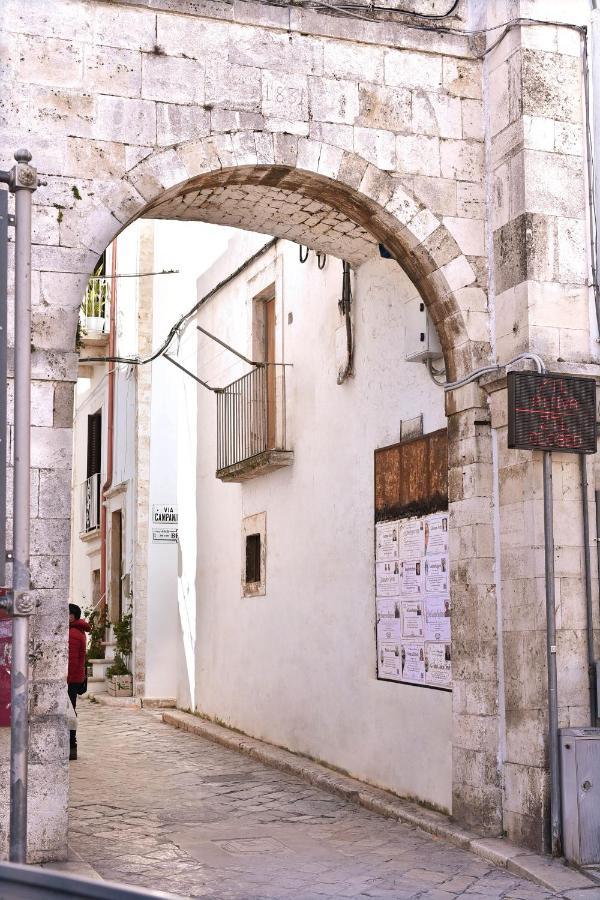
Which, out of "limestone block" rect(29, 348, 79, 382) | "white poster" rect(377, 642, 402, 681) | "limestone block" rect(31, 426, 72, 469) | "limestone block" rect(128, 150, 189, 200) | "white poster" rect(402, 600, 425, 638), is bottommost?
"white poster" rect(377, 642, 402, 681)

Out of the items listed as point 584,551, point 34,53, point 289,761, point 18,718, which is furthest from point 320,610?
point 18,718

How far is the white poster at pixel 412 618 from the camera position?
830cm

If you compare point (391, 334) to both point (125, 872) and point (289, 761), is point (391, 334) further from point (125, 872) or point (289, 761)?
point (125, 872)

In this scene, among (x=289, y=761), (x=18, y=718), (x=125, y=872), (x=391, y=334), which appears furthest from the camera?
(x=289, y=761)

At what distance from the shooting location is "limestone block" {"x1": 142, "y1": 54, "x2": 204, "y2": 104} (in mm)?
6898

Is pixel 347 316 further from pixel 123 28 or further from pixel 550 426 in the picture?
pixel 123 28

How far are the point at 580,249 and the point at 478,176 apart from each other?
0.85 meters

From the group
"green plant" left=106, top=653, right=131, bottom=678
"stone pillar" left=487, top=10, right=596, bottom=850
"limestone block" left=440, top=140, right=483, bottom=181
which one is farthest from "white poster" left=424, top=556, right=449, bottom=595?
"green plant" left=106, top=653, right=131, bottom=678

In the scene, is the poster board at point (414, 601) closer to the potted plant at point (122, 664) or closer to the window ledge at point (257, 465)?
the window ledge at point (257, 465)

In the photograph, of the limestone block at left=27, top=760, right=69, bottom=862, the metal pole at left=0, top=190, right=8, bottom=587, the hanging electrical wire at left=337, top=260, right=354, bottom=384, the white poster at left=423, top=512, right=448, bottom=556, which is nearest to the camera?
the metal pole at left=0, top=190, right=8, bottom=587

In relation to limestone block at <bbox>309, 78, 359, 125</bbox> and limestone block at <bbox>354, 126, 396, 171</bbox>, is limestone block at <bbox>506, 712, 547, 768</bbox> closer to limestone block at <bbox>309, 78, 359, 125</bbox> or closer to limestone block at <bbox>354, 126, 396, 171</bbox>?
limestone block at <bbox>354, 126, 396, 171</bbox>

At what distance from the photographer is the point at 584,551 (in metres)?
6.82

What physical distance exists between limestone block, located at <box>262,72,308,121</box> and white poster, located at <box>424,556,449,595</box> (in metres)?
3.09

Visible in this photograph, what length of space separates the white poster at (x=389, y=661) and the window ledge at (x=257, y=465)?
2.68 m
